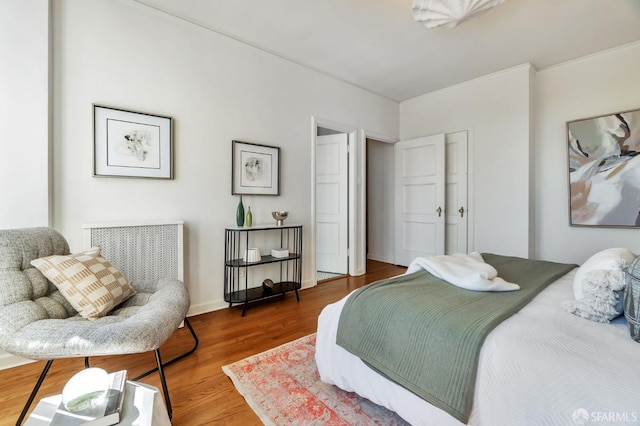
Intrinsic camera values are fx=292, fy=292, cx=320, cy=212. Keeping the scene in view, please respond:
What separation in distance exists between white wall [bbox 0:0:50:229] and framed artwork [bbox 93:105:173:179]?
1.02ft

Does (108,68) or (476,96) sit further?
(476,96)

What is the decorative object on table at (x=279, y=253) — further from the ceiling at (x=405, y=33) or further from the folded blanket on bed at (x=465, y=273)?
the ceiling at (x=405, y=33)

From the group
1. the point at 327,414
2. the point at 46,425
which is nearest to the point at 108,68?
the point at 46,425

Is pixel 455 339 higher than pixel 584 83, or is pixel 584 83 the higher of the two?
pixel 584 83

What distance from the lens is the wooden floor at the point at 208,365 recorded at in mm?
1436

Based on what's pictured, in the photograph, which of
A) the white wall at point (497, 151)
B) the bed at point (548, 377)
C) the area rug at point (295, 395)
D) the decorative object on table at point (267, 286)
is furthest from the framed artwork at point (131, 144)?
the white wall at point (497, 151)

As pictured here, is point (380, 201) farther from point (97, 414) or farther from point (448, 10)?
point (97, 414)

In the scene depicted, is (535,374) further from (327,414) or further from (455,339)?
(327,414)

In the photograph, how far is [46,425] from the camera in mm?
816

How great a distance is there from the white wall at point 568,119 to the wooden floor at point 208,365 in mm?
2934

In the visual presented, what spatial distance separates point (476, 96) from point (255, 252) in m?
3.47

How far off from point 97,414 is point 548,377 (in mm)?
1325

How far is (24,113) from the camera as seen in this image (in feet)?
6.08

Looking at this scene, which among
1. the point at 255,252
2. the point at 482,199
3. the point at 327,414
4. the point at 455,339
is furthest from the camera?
the point at 482,199
